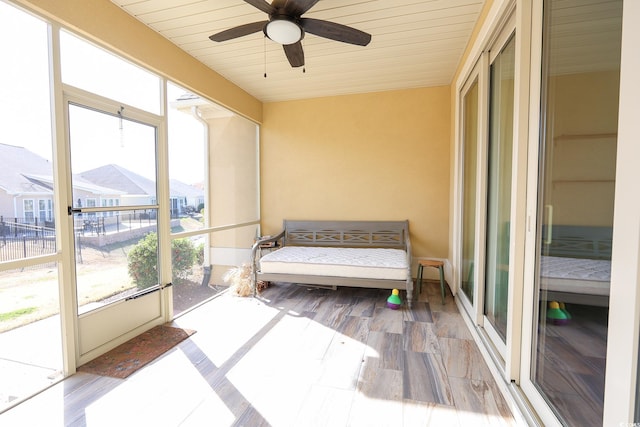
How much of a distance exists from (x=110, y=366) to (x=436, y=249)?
3756mm

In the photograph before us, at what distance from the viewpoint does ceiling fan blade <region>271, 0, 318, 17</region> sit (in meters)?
1.80

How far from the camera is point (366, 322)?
110 inches

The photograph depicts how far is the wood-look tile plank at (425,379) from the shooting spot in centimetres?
172

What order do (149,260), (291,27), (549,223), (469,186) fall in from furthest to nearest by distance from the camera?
(469,186) < (149,260) < (291,27) < (549,223)

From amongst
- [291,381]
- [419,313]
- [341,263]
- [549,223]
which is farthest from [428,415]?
[341,263]

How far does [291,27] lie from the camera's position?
196cm

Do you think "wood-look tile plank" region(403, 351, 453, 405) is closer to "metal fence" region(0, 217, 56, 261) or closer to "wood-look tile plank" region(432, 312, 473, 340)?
"wood-look tile plank" region(432, 312, 473, 340)

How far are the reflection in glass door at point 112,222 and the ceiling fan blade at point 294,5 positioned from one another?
152cm

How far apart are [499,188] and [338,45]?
1963 mm

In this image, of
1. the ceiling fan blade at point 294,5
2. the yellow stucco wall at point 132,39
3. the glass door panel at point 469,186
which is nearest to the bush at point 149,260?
the yellow stucco wall at point 132,39

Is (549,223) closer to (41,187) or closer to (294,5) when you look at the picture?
(294,5)

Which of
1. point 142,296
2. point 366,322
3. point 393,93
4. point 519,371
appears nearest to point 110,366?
point 142,296

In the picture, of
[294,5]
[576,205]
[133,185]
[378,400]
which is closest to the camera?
[576,205]

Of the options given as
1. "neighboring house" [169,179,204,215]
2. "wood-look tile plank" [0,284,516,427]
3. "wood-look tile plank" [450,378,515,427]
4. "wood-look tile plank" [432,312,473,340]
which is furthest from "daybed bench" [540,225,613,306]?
"neighboring house" [169,179,204,215]
